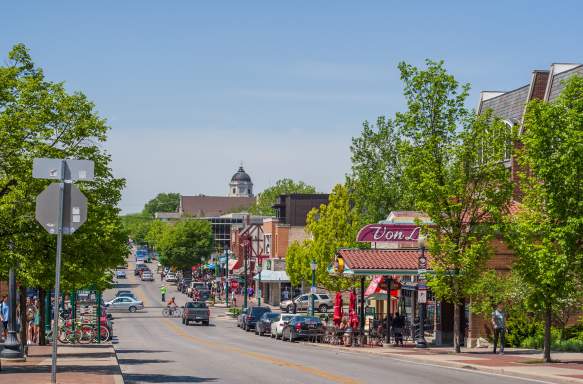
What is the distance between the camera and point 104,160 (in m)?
29.7

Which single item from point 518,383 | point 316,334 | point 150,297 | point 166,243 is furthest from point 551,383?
point 166,243

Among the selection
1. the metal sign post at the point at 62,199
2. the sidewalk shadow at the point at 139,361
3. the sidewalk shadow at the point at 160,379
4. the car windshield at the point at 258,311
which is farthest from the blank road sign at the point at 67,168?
the car windshield at the point at 258,311

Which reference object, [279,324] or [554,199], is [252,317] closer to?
[279,324]

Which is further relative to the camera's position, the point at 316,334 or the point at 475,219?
the point at 316,334

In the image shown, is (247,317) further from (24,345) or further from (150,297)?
(150,297)

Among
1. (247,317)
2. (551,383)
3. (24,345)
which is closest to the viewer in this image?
(551,383)

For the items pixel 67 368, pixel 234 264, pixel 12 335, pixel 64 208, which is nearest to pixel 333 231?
pixel 12 335

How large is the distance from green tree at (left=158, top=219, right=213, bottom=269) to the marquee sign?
107631 mm

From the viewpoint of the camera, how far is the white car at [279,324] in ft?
176

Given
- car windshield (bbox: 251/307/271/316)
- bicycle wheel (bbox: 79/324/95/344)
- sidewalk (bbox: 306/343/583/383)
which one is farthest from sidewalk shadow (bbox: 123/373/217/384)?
car windshield (bbox: 251/307/271/316)

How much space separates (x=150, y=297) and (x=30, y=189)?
93.8 meters

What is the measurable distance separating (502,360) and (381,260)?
14.1 meters

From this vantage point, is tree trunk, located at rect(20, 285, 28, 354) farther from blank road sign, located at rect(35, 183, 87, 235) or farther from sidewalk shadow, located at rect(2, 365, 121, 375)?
blank road sign, located at rect(35, 183, 87, 235)

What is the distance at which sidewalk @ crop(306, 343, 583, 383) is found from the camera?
26.6m
